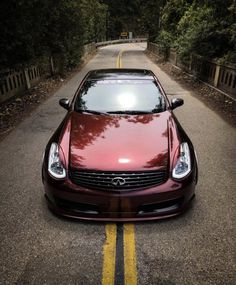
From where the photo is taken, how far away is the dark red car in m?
3.51

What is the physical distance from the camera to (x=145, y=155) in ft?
12.2

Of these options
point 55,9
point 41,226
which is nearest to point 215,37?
point 55,9

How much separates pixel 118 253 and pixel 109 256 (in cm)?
11

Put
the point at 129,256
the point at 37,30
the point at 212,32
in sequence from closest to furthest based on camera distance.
→ 1. the point at 129,256
2. the point at 37,30
3. the point at 212,32

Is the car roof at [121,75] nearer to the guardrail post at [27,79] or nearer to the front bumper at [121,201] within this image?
the front bumper at [121,201]

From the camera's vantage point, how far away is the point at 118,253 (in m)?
3.40

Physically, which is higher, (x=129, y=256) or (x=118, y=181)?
(x=118, y=181)

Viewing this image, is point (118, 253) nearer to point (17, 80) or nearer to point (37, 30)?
point (17, 80)

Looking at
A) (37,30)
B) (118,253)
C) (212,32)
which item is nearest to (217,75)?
(212,32)

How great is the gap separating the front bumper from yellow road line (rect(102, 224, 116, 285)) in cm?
21

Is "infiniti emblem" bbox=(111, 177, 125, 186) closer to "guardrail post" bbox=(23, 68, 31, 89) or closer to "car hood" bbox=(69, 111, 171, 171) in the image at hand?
"car hood" bbox=(69, 111, 171, 171)

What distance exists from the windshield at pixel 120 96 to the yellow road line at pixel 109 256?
192 centimetres

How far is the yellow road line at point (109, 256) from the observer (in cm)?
305

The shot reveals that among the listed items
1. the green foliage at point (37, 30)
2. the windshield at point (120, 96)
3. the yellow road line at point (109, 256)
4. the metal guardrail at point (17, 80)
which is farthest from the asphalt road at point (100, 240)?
the green foliage at point (37, 30)
